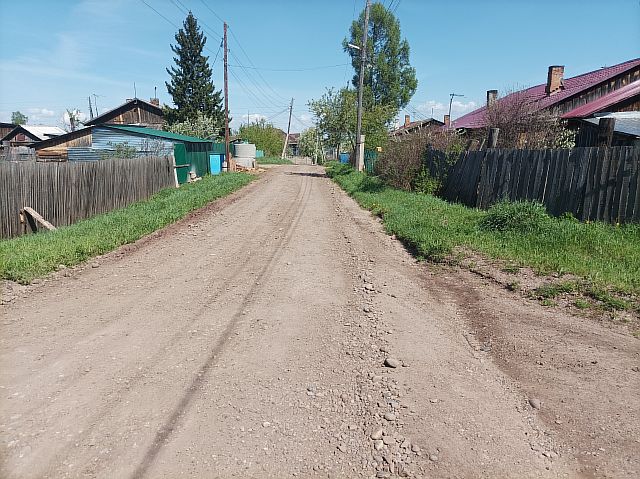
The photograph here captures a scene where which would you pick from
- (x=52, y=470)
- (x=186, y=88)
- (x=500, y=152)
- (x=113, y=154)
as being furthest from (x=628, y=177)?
(x=186, y=88)

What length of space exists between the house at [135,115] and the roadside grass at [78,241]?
38.0 meters

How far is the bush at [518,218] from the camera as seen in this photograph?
25.1ft

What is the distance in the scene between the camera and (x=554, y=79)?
23.9 m

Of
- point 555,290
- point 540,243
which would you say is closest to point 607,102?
point 540,243

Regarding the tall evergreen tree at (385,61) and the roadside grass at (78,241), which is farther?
the tall evergreen tree at (385,61)

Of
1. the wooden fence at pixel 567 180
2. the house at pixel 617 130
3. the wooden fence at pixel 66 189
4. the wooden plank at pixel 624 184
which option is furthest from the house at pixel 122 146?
the wooden plank at pixel 624 184

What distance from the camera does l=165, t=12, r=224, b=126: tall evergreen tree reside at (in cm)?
4447

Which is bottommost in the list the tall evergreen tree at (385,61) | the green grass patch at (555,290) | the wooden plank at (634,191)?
the green grass patch at (555,290)

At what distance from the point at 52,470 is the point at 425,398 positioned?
2.48m

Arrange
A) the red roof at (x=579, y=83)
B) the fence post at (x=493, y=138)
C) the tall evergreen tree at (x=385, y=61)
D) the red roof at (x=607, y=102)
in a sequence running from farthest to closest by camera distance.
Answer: the tall evergreen tree at (x=385, y=61), the red roof at (x=579, y=83), the red roof at (x=607, y=102), the fence post at (x=493, y=138)

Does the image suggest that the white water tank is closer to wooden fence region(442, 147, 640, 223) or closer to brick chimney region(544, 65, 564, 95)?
brick chimney region(544, 65, 564, 95)

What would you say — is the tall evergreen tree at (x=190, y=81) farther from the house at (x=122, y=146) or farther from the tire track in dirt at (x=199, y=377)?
the tire track in dirt at (x=199, y=377)

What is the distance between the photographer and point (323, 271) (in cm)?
675

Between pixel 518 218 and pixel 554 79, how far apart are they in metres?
20.2
